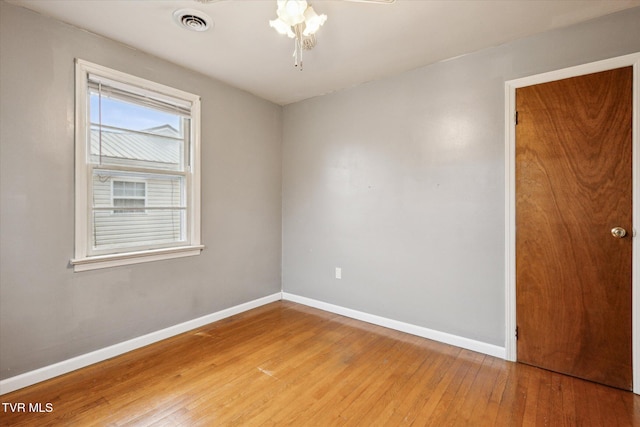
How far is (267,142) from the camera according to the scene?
363 centimetres

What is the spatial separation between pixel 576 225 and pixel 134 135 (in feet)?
11.2

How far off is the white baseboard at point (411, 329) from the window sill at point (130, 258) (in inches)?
56.8

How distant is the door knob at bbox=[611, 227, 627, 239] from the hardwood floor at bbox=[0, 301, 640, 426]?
0.98m

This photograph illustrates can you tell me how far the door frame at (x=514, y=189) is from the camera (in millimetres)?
1894

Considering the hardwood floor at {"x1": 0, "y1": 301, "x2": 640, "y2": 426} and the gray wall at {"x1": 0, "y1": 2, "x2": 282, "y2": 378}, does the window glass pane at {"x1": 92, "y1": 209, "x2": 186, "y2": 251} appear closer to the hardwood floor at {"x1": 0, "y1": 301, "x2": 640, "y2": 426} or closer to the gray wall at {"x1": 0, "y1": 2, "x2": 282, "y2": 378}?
the gray wall at {"x1": 0, "y1": 2, "x2": 282, "y2": 378}

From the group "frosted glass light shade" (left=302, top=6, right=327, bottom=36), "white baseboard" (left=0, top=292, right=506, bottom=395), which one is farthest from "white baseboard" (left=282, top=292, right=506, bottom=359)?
"frosted glass light shade" (left=302, top=6, right=327, bottom=36)

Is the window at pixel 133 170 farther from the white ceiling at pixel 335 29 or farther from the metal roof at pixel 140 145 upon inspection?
the white ceiling at pixel 335 29

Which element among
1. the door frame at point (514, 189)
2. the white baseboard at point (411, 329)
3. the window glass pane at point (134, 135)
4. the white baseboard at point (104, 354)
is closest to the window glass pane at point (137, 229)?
the window glass pane at point (134, 135)

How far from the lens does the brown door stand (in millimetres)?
1956

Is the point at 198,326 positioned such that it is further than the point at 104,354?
Yes

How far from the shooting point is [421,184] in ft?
9.02

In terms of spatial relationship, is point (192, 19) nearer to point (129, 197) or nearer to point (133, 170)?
point (133, 170)

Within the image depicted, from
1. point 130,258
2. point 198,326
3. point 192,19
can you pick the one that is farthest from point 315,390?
point 192,19

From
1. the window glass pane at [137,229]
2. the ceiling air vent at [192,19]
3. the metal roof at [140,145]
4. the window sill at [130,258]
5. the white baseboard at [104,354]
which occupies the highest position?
the ceiling air vent at [192,19]
